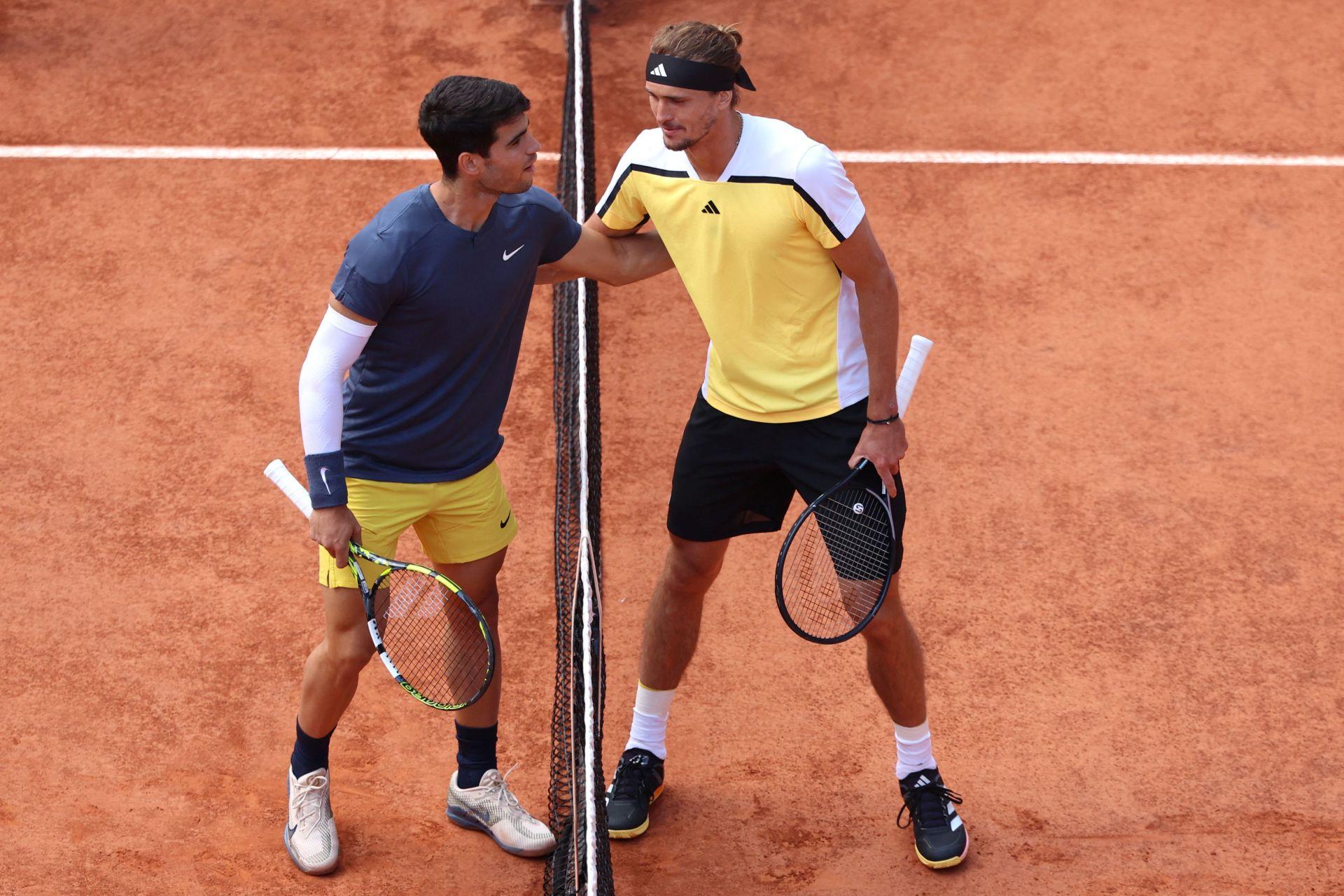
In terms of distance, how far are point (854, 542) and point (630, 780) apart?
100cm

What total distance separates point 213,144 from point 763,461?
460 centimetres

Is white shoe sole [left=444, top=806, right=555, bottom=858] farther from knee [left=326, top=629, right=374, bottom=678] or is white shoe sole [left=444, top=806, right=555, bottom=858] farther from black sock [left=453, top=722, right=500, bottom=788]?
knee [left=326, top=629, right=374, bottom=678]

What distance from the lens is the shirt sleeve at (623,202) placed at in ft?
12.2

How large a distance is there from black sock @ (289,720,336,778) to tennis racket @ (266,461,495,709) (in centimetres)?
29

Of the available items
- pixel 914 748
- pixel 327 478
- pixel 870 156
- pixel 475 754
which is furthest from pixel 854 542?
pixel 870 156

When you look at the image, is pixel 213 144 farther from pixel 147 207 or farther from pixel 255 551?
pixel 255 551

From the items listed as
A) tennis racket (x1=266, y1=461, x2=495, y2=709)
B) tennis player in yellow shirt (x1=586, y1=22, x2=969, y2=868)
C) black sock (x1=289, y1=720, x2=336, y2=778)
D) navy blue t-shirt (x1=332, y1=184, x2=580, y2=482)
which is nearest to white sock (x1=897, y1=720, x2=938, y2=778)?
tennis player in yellow shirt (x1=586, y1=22, x2=969, y2=868)

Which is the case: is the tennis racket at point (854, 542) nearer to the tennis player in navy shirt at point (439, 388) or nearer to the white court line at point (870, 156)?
the tennis player in navy shirt at point (439, 388)

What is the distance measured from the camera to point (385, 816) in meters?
4.09

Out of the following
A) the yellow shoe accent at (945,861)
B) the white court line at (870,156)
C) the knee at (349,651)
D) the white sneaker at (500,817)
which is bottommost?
the yellow shoe accent at (945,861)

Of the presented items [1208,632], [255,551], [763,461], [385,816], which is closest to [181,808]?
[385,816]

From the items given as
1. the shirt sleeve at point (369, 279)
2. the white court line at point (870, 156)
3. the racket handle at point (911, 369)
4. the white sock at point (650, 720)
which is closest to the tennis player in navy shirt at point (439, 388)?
the shirt sleeve at point (369, 279)

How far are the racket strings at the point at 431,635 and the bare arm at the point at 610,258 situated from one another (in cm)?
86

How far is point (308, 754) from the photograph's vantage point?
387 cm
